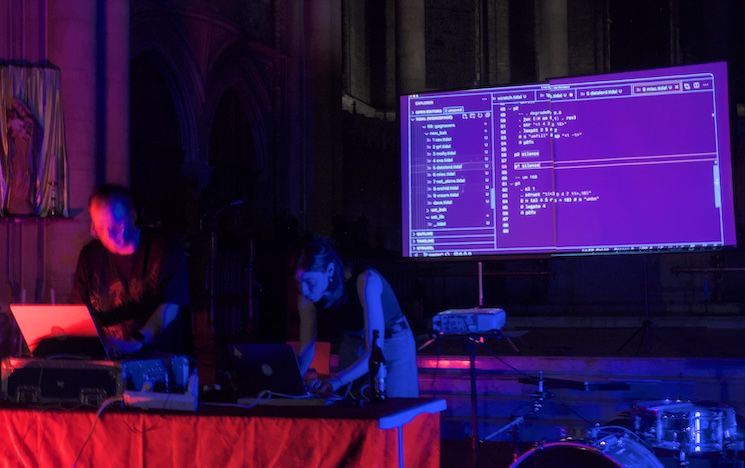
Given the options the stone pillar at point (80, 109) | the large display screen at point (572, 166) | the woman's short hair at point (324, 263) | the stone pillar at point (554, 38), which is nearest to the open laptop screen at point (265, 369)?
the woman's short hair at point (324, 263)

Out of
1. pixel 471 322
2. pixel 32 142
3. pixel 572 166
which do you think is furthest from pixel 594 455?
pixel 32 142

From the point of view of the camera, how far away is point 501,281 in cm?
1603

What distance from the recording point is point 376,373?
131 inches

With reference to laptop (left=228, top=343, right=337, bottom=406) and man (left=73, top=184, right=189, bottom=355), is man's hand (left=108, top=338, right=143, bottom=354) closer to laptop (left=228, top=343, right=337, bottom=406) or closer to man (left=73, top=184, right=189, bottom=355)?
man (left=73, top=184, right=189, bottom=355)

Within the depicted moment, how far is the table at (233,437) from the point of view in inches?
Answer: 114

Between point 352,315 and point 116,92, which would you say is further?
point 116,92

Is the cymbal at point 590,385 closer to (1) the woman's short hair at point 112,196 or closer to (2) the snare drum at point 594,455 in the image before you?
(2) the snare drum at point 594,455

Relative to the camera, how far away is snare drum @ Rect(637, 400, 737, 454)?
147 inches

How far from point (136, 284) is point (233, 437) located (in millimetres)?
1059

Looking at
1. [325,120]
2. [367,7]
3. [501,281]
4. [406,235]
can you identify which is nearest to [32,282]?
[406,235]

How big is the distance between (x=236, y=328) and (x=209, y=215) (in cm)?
138

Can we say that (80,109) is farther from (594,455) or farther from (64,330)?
(594,455)

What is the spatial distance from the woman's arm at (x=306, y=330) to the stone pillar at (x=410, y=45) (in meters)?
12.1

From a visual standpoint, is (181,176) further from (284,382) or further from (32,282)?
(284,382)
